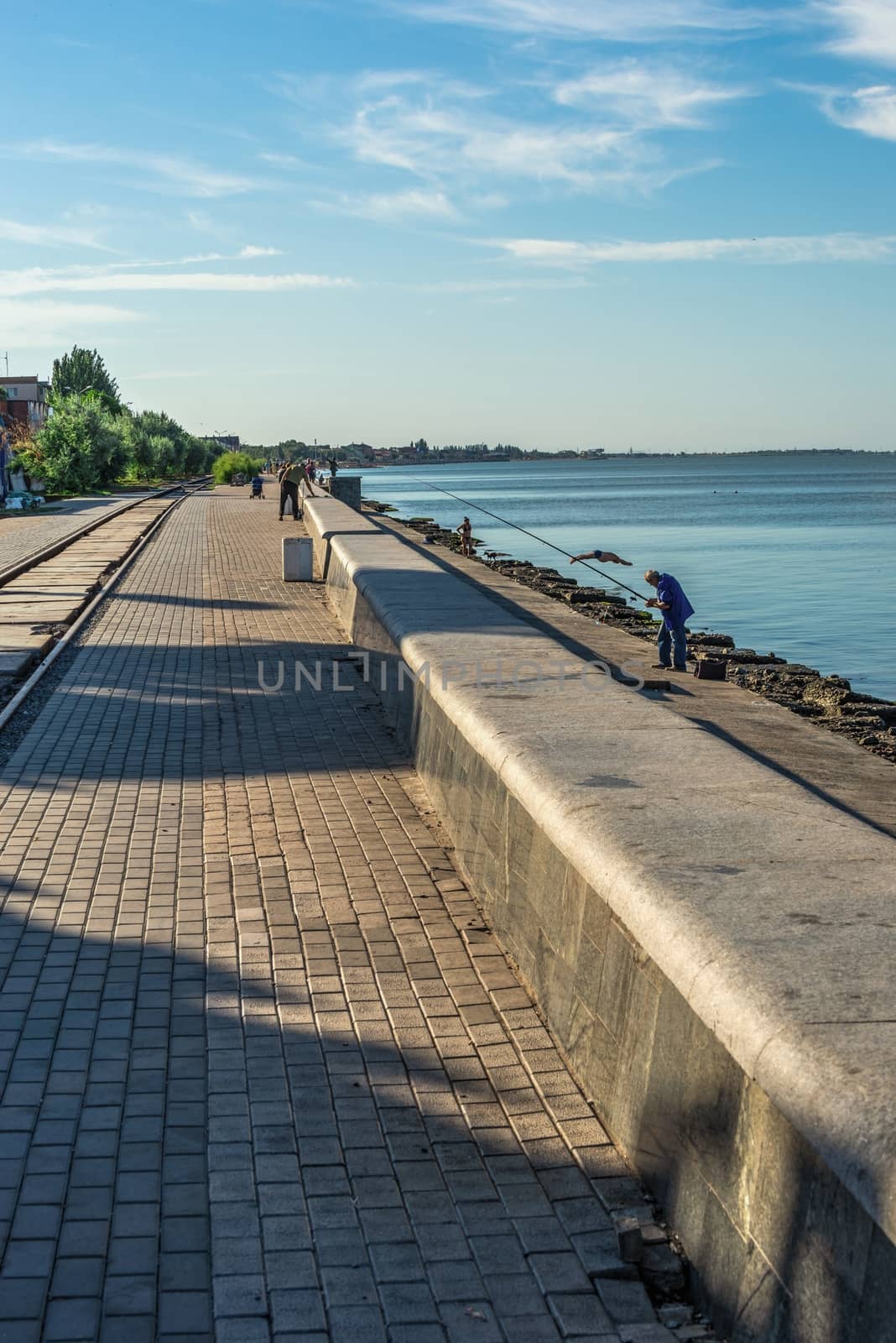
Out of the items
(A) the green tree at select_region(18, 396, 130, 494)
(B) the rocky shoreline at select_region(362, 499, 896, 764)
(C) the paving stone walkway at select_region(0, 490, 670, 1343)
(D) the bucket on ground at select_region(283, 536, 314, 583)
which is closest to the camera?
(C) the paving stone walkway at select_region(0, 490, 670, 1343)

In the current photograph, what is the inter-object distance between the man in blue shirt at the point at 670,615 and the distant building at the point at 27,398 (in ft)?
370

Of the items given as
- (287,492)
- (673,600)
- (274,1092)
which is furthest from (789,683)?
(287,492)

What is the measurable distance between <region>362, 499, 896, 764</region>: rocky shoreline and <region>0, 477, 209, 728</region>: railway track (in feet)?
24.2

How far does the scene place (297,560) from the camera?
18.3 meters

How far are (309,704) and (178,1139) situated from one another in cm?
633

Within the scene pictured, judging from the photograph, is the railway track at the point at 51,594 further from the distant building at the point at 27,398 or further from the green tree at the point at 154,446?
the distant building at the point at 27,398

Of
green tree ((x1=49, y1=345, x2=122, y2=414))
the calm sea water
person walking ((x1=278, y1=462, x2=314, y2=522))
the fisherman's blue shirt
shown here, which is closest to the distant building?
green tree ((x1=49, y1=345, x2=122, y2=414))

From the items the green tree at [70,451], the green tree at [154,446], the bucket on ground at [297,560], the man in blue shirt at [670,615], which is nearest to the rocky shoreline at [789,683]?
the man in blue shirt at [670,615]

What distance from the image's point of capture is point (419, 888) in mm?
5668

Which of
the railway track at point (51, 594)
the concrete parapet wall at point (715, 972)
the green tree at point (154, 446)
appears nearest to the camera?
the concrete parapet wall at point (715, 972)

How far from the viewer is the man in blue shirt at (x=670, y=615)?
522 inches

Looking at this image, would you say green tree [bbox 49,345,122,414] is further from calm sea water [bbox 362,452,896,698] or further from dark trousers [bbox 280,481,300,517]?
dark trousers [bbox 280,481,300,517]

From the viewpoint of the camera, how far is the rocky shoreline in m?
13.7

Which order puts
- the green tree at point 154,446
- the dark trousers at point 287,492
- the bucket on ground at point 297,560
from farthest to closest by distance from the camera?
the green tree at point 154,446
the dark trousers at point 287,492
the bucket on ground at point 297,560
